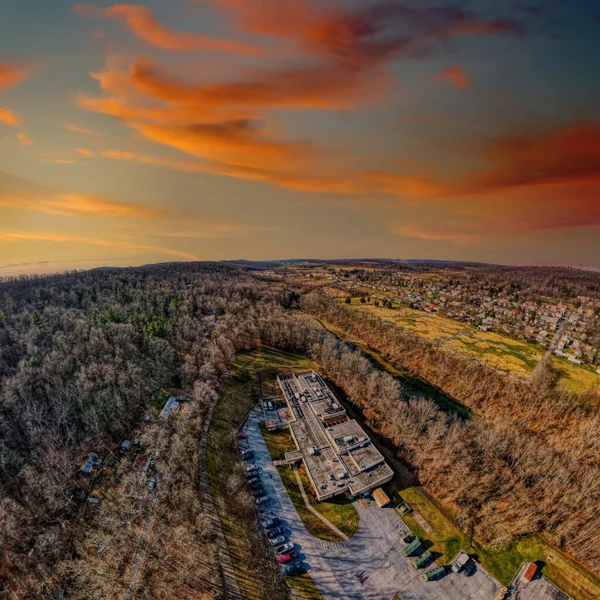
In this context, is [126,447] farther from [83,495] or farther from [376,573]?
[376,573]

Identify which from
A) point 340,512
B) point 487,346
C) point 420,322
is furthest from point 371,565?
point 420,322

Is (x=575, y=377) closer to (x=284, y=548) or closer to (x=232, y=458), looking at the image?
(x=284, y=548)

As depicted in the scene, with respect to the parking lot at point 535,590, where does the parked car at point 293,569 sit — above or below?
above

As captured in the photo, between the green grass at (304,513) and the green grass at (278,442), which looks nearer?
the green grass at (304,513)

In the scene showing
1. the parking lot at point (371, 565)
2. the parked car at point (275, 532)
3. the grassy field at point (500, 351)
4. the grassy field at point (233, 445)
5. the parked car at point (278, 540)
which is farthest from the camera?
the grassy field at point (500, 351)

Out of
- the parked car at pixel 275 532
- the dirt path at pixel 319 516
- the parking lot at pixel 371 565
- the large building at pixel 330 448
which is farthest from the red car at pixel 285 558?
the large building at pixel 330 448

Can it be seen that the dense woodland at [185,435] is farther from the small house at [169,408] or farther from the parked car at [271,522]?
A: the small house at [169,408]

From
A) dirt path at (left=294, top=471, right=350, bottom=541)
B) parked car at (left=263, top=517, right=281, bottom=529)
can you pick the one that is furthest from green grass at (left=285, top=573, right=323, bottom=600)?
dirt path at (left=294, top=471, right=350, bottom=541)
